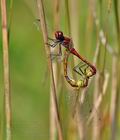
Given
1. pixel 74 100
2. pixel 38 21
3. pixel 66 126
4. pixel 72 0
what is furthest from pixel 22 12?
pixel 38 21

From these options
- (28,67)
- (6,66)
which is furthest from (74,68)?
(28,67)

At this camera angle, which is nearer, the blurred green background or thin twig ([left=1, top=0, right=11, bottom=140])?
thin twig ([left=1, top=0, right=11, bottom=140])

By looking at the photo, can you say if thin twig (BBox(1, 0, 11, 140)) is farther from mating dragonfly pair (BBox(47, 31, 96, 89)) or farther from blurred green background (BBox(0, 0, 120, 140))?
blurred green background (BBox(0, 0, 120, 140))

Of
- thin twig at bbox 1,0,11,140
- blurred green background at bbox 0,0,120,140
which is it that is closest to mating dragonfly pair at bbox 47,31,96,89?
thin twig at bbox 1,0,11,140

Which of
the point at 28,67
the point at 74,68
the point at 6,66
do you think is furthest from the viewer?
the point at 28,67

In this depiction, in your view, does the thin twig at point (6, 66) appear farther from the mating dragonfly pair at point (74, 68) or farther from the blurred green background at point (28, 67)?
the blurred green background at point (28, 67)

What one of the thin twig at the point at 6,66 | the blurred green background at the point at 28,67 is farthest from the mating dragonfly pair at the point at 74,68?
the blurred green background at the point at 28,67

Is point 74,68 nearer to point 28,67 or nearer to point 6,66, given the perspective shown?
point 6,66

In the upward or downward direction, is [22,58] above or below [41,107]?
above

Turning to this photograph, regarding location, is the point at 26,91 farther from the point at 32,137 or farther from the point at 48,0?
the point at 32,137
